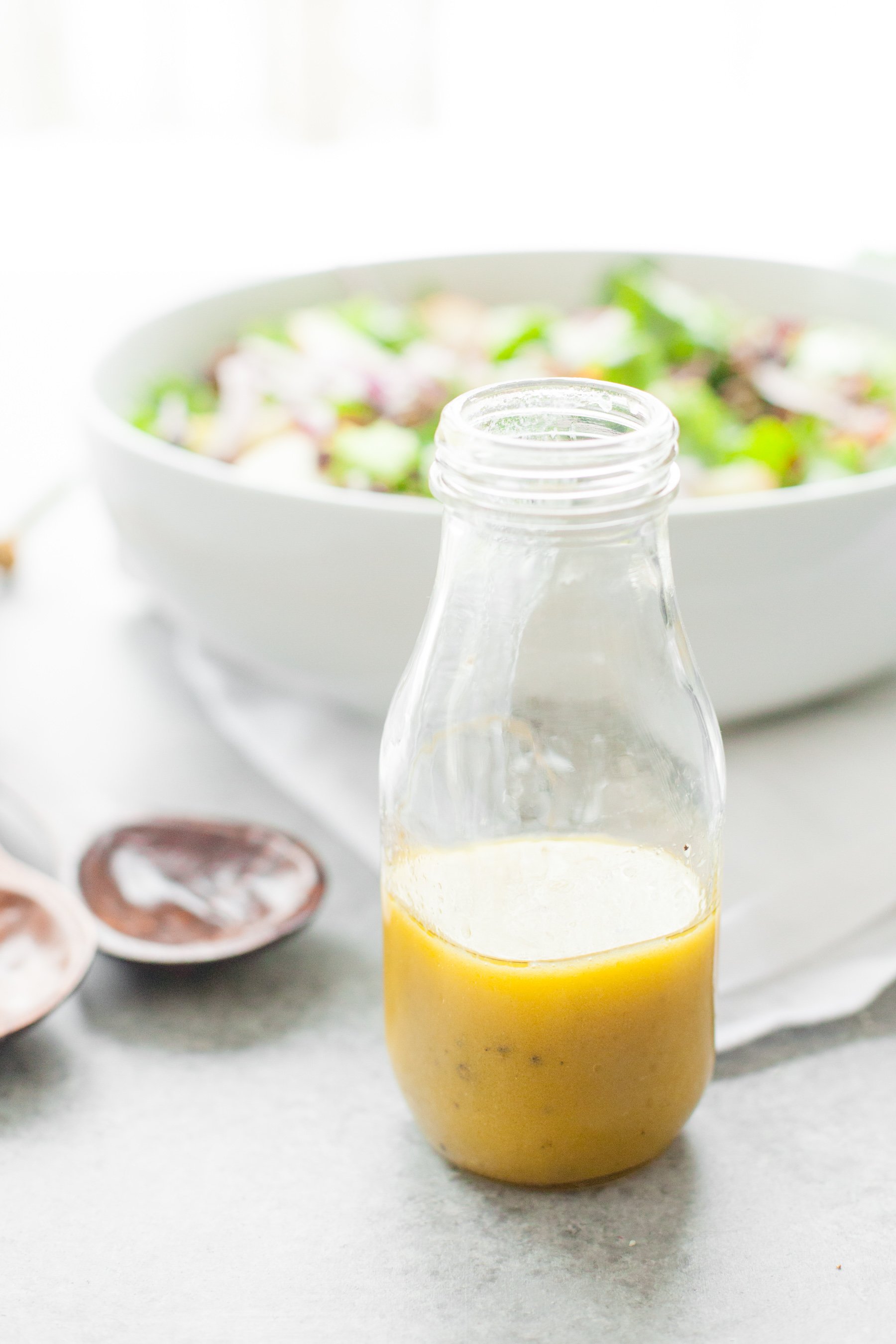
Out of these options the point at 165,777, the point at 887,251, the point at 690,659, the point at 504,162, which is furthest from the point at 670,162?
the point at 690,659

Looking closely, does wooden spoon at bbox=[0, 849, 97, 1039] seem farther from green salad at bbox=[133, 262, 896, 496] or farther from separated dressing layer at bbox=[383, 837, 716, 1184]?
green salad at bbox=[133, 262, 896, 496]

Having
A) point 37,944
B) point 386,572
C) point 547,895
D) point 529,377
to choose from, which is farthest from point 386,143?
point 547,895

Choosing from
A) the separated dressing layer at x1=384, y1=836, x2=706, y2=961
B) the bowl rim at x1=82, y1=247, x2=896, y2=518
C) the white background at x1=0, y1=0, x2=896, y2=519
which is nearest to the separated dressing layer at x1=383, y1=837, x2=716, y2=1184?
the separated dressing layer at x1=384, y1=836, x2=706, y2=961

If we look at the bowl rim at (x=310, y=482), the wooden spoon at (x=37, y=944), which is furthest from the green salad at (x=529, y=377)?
the wooden spoon at (x=37, y=944)

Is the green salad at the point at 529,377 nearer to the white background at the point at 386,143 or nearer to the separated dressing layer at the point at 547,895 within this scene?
the white background at the point at 386,143

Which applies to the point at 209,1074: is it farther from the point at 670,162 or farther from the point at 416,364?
the point at 670,162

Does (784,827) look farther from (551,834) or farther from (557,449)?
(557,449)
